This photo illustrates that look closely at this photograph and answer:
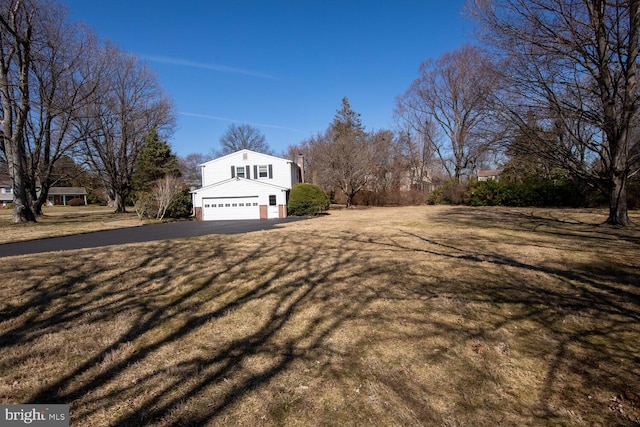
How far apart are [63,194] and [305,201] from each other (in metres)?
57.6

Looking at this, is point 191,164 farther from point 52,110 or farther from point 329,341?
point 329,341

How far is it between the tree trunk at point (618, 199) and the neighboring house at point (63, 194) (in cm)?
6911

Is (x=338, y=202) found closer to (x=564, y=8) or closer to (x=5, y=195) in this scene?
(x=564, y=8)

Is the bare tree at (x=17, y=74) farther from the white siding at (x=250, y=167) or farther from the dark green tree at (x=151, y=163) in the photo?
the dark green tree at (x=151, y=163)

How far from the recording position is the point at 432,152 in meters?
37.5

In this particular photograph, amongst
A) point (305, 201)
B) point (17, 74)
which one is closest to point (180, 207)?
point (305, 201)

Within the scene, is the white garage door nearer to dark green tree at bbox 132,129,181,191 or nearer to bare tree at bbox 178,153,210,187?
dark green tree at bbox 132,129,181,191

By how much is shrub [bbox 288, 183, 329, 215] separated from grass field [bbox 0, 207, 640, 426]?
51.5 feet

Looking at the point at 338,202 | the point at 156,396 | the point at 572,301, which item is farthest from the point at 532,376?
the point at 338,202

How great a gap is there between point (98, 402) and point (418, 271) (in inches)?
202

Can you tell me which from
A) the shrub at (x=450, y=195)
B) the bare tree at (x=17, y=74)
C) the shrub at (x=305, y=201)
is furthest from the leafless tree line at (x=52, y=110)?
the shrub at (x=450, y=195)

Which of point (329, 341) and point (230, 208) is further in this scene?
point (230, 208)

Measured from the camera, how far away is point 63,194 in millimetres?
58312

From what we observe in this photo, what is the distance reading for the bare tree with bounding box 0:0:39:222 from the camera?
54.3 feet
